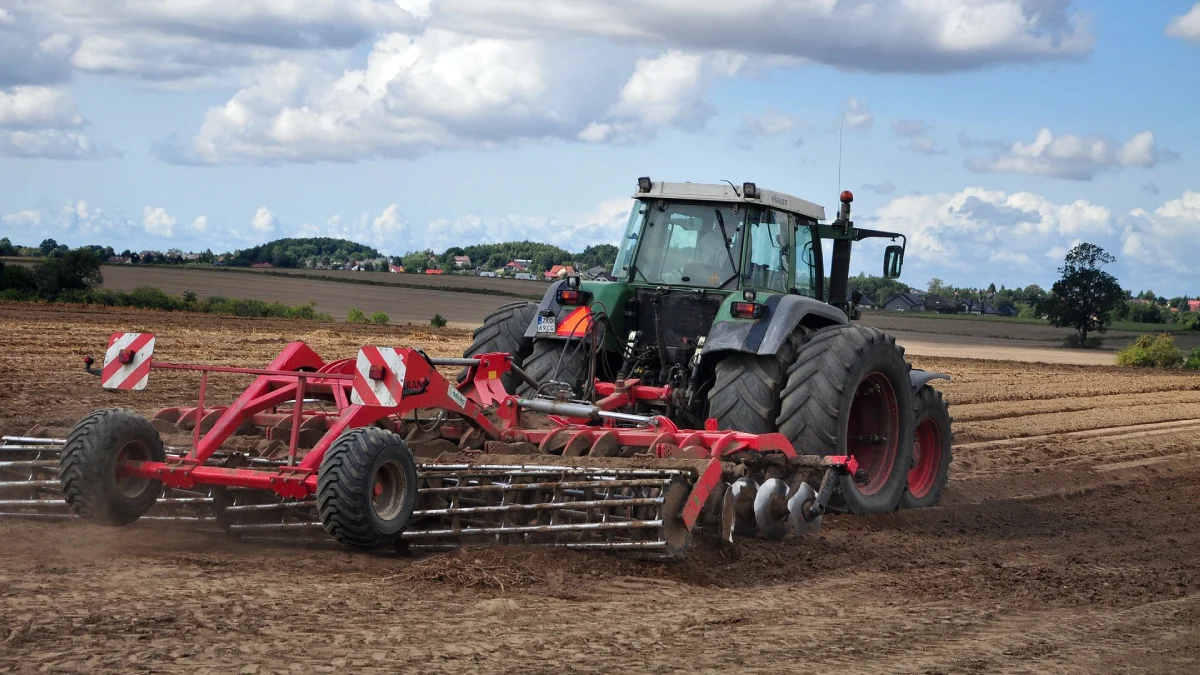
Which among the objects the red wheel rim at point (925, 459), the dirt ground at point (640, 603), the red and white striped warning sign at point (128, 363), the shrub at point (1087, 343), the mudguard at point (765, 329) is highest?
the mudguard at point (765, 329)

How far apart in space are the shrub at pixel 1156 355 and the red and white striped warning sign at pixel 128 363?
28.8 metres

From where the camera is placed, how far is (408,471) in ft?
20.9

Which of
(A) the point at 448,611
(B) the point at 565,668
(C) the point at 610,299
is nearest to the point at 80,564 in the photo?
(A) the point at 448,611

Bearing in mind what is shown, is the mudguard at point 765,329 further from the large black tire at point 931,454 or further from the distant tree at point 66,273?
the distant tree at point 66,273

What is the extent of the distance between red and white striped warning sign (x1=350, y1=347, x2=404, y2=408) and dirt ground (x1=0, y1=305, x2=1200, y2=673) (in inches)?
31.0

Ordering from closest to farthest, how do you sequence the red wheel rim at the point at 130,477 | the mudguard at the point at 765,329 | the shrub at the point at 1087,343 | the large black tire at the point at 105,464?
the large black tire at the point at 105,464 → the red wheel rim at the point at 130,477 → the mudguard at the point at 765,329 → the shrub at the point at 1087,343

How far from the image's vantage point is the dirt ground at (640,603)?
4484 millimetres

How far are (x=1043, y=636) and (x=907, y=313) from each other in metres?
66.1

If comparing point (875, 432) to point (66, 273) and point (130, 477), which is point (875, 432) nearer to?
point (130, 477)

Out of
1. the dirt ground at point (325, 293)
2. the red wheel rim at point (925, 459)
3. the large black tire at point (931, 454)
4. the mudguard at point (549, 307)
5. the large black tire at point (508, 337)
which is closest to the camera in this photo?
the mudguard at point (549, 307)

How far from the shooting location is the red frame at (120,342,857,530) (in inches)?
249

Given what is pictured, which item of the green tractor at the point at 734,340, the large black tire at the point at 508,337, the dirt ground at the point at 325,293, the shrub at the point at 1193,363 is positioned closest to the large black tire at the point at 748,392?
the green tractor at the point at 734,340

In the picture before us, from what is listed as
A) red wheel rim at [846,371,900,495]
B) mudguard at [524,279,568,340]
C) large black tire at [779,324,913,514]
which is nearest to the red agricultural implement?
large black tire at [779,324,913,514]

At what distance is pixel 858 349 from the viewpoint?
8.12 metres
